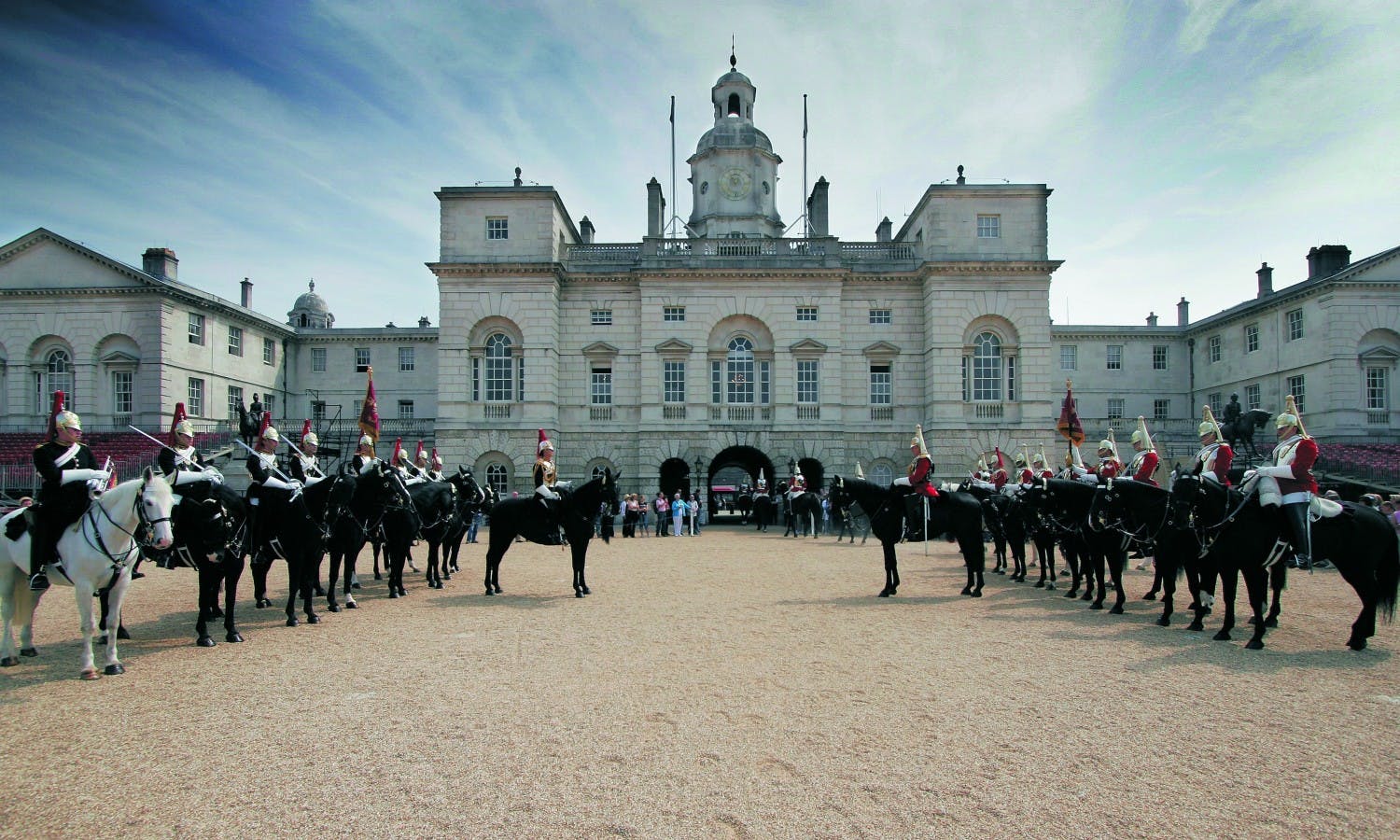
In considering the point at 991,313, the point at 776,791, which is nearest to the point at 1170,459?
the point at 991,313

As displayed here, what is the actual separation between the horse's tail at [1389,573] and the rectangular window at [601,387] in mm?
28435

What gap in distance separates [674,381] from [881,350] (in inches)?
367

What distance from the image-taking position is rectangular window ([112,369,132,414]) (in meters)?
36.2

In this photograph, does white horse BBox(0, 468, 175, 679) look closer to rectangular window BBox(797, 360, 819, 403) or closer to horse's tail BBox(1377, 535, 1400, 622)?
horse's tail BBox(1377, 535, 1400, 622)

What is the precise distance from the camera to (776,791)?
16.3 ft

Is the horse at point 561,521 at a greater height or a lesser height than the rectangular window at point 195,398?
lesser

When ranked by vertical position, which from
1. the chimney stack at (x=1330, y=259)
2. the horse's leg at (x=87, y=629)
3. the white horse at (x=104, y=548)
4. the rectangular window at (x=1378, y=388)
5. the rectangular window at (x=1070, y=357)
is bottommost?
the horse's leg at (x=87, y=629)

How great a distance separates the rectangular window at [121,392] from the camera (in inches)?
1427

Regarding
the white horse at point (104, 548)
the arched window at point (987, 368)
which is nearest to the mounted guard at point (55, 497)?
the white horse at point (104, 548)

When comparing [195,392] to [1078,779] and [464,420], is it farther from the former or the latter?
[1078,779]

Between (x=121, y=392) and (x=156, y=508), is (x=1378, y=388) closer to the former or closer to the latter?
(x=156, y=508)

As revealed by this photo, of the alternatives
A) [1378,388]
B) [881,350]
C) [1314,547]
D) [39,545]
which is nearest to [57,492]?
[39,545]

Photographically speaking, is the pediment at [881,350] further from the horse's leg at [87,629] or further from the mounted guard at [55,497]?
the horse's leg at [87,629]

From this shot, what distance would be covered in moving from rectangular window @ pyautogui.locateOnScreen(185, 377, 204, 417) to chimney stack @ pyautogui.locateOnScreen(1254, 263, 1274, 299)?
55.5m
